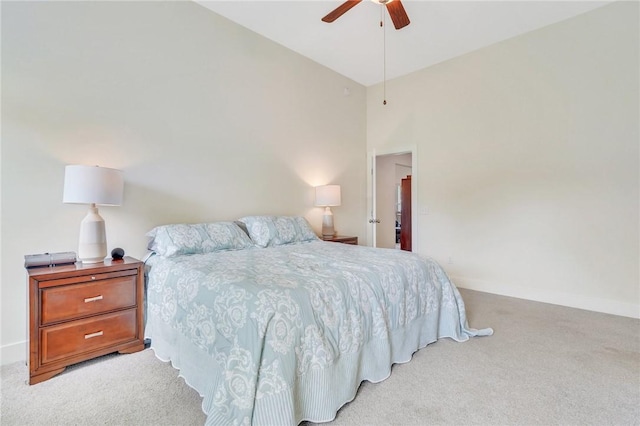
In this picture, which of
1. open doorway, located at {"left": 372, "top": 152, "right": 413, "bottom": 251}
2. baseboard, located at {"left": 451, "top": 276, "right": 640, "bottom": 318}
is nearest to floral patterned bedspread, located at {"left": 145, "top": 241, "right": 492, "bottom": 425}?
baseboard, located at {"left": 451, "top": 276, "right": 640, "bottom": 318}

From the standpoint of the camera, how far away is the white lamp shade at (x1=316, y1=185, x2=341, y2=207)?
13.3ft

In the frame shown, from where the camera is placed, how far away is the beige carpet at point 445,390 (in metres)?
1.53

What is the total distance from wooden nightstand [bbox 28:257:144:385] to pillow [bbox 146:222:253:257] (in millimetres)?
259

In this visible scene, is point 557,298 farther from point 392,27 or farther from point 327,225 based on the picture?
point 392,27

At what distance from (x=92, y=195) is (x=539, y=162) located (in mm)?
4345

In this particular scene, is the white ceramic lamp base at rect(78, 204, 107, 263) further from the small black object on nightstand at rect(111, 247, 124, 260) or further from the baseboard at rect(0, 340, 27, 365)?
the baseboard at rect(0, 340, 27, 365)

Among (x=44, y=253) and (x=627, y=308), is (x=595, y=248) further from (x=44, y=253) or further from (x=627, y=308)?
(x=44, y=253)

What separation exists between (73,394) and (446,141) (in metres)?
4.50

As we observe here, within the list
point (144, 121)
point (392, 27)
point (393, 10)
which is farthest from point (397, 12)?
point (144, 121)

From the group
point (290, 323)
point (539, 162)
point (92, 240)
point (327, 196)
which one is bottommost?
point (290, 323)

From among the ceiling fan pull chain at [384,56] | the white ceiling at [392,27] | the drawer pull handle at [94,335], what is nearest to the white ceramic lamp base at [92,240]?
the drawer pull handle at [94,335]

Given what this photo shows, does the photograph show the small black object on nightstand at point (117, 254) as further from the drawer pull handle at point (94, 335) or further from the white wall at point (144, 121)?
the drawer pull handle at point (94, 335)

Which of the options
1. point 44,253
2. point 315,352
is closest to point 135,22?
point 44,253

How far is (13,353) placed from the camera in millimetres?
2105
